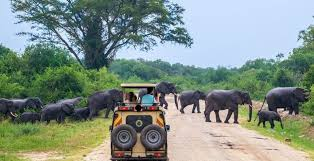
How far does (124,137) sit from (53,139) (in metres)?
8.45

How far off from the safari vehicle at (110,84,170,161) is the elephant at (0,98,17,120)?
17093 millimetres

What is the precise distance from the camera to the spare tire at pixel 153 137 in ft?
59.6

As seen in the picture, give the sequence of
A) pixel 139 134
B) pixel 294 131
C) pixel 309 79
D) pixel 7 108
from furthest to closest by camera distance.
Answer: pixel 309 79 → pixel 7 108 → pixel 294 131 → pixel 139 134

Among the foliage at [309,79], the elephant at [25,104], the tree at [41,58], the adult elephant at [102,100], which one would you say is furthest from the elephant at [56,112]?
the foliage at [309,79]

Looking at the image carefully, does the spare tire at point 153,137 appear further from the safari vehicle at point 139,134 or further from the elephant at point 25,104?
the elephant at point 25,104

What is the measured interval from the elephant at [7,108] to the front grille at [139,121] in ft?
56.9

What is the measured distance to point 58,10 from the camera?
57.7 meters

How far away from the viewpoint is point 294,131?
32.8 meters

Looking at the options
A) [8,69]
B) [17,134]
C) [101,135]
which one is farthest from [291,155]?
[8,69]

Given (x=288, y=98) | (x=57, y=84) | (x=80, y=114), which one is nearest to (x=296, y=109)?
(x=288, y=98)

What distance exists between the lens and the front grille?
1870 cm

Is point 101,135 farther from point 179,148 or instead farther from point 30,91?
point 30,91

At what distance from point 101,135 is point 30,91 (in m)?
14.3

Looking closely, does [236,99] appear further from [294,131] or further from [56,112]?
[56,112]
